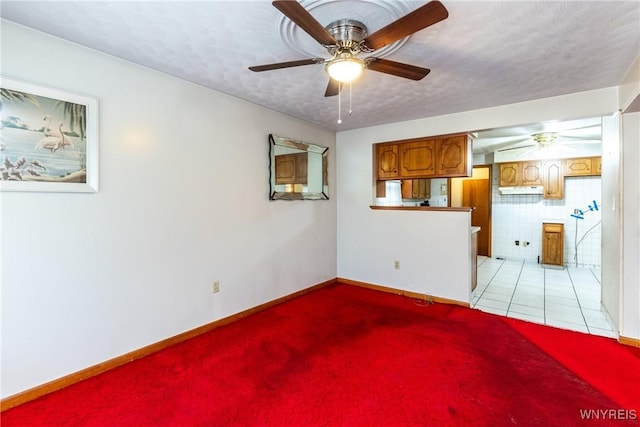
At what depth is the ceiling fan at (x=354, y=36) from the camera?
1.30 meters

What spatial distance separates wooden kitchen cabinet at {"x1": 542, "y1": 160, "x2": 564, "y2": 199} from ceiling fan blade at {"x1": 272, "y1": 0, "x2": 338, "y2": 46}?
583 centimetres

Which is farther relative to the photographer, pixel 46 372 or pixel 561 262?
pixel 561 262

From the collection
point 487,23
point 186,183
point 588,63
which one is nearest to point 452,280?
point 588,63

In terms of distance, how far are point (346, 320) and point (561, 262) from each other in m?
4.72

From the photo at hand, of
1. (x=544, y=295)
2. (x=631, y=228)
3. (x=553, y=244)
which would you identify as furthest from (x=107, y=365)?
(x=553, y=244)

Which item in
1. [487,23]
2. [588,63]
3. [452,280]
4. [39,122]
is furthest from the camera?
[452,280]

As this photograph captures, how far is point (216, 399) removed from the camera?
6.25 feet

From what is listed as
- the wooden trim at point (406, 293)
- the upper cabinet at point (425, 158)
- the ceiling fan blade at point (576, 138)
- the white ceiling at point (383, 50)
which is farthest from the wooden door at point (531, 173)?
the wooden trim at point (406, 293)

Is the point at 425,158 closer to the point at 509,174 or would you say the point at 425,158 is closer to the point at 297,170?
the point at 297,170

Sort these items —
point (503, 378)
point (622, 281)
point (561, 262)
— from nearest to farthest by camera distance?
point (503, 378) < point (622, 281) < point (561, 262)

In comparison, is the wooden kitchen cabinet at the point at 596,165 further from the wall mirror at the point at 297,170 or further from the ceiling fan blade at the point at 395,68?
the ceiling fan blade at the point at 395,68

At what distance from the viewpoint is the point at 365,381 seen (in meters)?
2.09

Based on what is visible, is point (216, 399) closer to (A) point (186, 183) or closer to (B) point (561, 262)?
(A) point (186, 183)

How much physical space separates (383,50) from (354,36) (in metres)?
0.38
